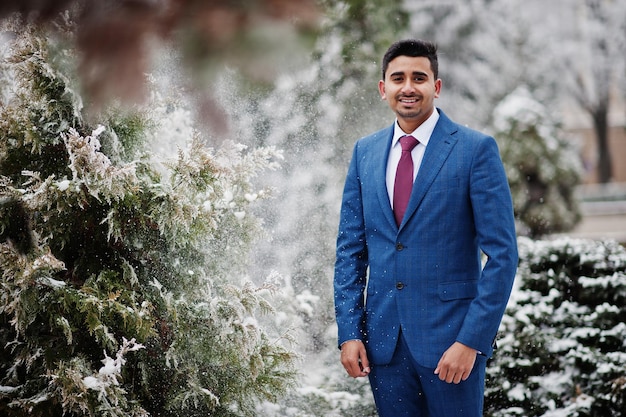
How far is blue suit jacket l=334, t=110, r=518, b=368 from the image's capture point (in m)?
2.24

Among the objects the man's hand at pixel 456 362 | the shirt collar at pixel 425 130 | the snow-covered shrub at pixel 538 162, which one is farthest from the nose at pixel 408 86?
the snow-covered shrub at pixel 538 162

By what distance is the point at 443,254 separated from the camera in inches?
92.0

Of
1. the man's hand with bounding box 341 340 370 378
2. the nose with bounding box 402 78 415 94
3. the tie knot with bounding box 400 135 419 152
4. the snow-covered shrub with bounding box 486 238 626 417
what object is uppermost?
the nose with bounding box 402 78 415 94

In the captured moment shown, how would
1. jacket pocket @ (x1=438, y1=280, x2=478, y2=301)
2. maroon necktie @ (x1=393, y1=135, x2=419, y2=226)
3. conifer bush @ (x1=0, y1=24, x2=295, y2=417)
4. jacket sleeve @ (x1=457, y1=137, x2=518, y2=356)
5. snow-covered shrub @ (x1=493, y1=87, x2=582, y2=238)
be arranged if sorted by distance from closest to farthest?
jacket sleeve @ (x1=457, y1=137, x2=518, y2=356) < jacket pocket @ (x1=438, y1=280, x2=478, y2=301) < maroon necktie @ (x1=393, y1=135, x2=419, y2=226) < conifer bush @ (x1=0, y1=24, x2=295, y2=417) < snow-covered shrub @ (x1=493, y1=87, x2=582, y2=238)

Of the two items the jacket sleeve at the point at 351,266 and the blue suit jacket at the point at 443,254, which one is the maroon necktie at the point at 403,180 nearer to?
the blue suit jacket at the point at 443,254

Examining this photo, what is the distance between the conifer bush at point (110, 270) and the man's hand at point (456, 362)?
941 millimetres

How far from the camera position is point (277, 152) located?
3266 millimetres

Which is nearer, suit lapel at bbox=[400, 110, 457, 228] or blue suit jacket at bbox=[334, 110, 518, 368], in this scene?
blue suit jacket at bbox=[334, 110, 518, 368]

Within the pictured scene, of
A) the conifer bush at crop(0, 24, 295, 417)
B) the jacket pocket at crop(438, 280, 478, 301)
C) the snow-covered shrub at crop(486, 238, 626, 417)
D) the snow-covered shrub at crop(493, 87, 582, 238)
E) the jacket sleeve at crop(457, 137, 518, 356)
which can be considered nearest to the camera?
the jacket sleeve at crop(457, 137, 518, 356)

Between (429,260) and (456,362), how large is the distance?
13.2 inches

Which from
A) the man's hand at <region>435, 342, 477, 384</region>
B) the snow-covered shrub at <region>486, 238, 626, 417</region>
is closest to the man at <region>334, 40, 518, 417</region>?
the man's hand at <region>435, 342, 477, 384</region>

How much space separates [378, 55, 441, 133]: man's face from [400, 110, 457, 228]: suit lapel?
11cm

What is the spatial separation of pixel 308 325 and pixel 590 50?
1798 cm

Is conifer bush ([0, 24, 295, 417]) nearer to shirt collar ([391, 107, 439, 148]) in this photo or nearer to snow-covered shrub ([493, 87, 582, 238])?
shirt collar ([391, 107, 439, 148])
